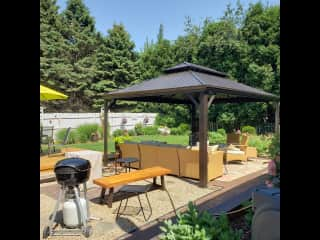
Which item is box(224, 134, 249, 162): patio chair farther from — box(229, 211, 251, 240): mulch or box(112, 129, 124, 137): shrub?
box(112, 129, 124, 137): shrub

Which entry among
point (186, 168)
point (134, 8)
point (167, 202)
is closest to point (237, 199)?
point (167, 202)

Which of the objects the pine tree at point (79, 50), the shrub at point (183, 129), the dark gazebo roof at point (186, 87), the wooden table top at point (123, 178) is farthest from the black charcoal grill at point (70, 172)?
the pine tree at point (79, 50)

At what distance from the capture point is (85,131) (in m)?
15.4

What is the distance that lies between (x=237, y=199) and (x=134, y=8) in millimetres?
26582

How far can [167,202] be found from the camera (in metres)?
5.21

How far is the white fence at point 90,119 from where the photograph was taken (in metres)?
15.5

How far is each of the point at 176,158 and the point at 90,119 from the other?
11.4 m

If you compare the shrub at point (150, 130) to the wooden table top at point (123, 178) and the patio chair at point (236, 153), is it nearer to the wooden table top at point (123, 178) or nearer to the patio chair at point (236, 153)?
the patio chair at point (236, 153)

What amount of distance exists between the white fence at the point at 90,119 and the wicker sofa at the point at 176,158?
24.4ft

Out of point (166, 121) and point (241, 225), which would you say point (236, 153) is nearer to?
point (241, 225)

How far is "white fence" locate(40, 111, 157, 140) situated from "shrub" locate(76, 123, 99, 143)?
996mm

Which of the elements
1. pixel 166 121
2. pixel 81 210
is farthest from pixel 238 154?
pixel 166 121

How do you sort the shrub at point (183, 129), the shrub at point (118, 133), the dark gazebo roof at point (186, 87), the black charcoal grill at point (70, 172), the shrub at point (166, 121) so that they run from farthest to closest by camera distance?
1. the shrub at point (166, 121)
2. the shrub at point (183, 129)
3. the shrub at point (118, 133)
4. the dark gazebo roof at point (186, 87)
5. the black charcoal grill at point (70, 172)
